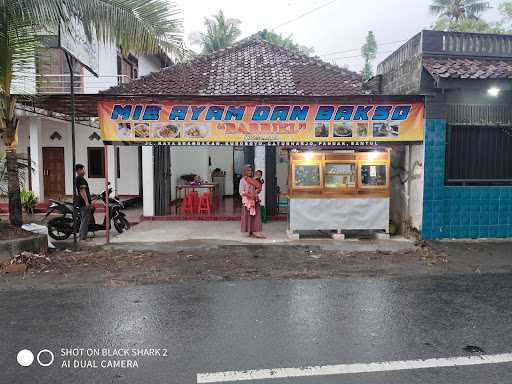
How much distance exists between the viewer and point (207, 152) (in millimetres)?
17516

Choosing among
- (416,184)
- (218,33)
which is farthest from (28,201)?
(218,33)

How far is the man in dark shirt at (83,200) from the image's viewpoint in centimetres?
919

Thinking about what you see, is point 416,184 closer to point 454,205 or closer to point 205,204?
point 454,205

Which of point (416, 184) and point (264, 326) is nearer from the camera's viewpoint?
point (264, 326)

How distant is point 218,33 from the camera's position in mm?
32219

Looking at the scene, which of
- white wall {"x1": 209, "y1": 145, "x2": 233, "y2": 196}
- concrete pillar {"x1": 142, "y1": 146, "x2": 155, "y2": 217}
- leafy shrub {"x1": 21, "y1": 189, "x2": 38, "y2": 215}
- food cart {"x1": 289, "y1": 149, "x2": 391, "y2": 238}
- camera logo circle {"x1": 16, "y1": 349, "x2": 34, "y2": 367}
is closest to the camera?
camera logo circle {"x1": 16, "y1": 349, "x2": 34, "y2": 367}

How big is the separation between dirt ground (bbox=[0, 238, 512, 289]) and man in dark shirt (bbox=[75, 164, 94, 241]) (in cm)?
104

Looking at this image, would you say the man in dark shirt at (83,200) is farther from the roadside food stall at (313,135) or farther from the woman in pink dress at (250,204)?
the woman in pink dress at (250,204)

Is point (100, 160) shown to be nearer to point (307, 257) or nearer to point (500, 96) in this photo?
point (307, 257)

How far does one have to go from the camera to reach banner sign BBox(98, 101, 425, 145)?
881cm

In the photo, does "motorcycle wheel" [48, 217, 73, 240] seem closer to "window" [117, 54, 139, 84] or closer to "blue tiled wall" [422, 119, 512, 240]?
"blue tiled wall" [422, 119, 512, 240]

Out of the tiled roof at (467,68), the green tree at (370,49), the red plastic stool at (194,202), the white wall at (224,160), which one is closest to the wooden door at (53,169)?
Result: the white wall at (224,160)

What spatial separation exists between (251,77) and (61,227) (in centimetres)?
678

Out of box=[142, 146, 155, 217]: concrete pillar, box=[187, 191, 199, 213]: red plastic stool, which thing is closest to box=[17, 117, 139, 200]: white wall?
box=[142, 146, 155, 217]: concrete pillar
